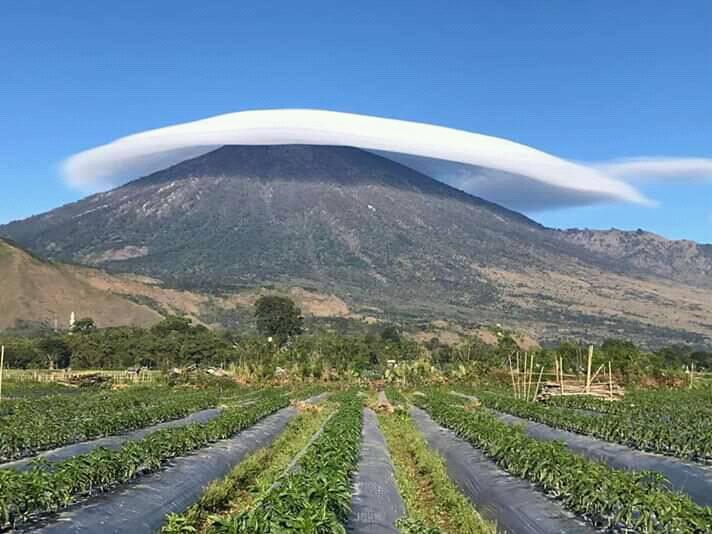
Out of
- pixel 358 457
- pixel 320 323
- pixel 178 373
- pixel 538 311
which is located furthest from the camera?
pixel 538 311

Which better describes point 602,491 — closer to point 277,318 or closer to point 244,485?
point 244,485

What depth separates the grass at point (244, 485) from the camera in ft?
32.7

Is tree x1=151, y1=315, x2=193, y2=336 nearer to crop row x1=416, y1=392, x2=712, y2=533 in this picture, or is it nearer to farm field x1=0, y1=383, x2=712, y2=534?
farm field x1=0, y1=383, x2=712, y2=534

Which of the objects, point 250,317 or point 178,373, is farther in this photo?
point 250,317

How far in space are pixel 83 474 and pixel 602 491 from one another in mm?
6873

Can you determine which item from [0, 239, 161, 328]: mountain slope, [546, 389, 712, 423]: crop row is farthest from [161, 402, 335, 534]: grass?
[0, 239, 161, 328]: mountain slope

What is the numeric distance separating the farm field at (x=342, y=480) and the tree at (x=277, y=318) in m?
69.8

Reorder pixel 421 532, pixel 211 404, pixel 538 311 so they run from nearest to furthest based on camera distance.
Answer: pixel 421 532 → pixel 211 404 → pixel 538 311

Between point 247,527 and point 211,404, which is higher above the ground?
point 247,527

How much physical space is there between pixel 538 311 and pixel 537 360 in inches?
5195

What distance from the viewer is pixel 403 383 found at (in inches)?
2015

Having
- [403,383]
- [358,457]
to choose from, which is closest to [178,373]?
[403,383]

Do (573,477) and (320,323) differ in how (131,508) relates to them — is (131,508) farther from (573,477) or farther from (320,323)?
(320,323)

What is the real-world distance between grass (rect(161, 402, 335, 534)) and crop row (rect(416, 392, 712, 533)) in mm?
4182
